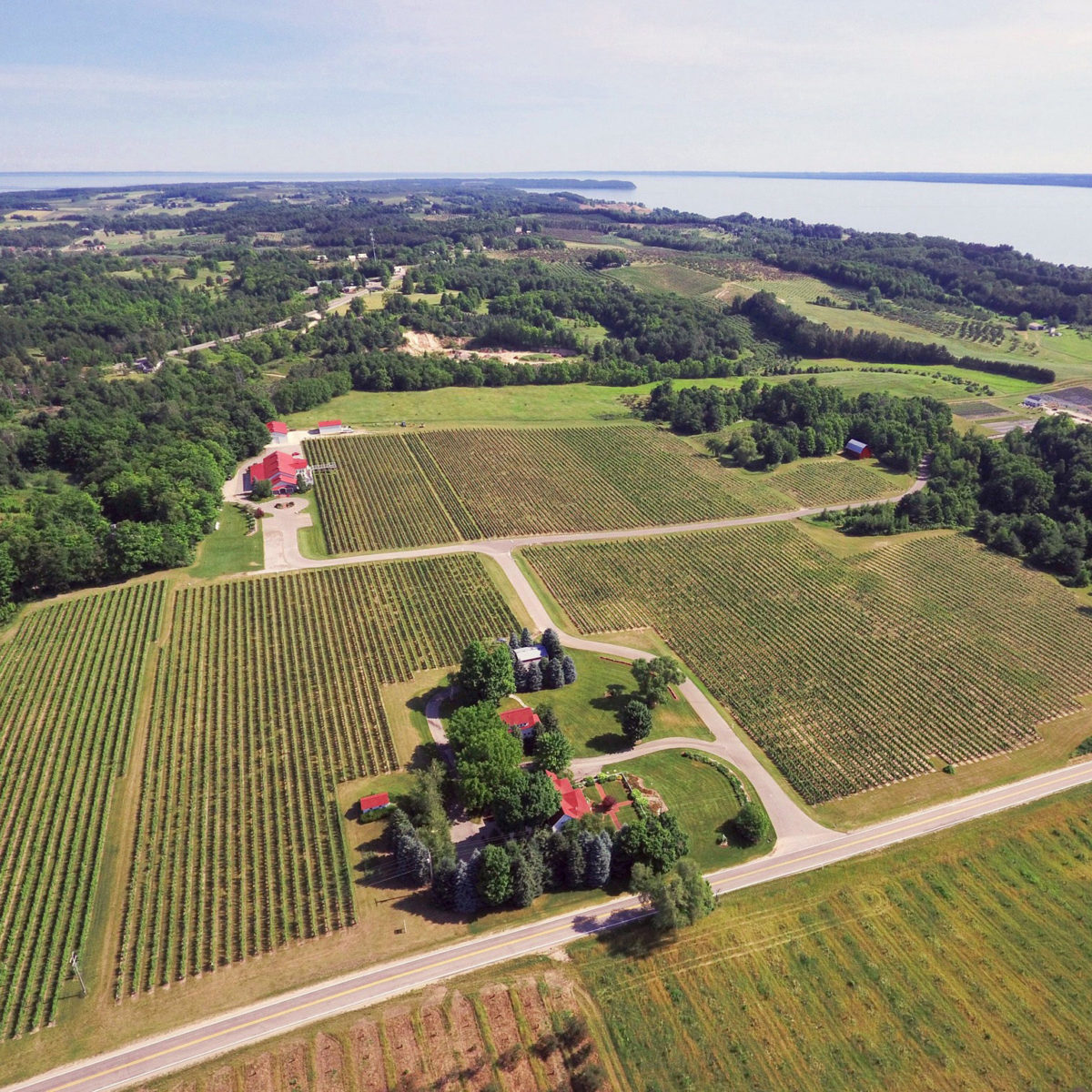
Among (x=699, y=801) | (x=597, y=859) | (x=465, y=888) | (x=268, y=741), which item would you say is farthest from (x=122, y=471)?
(x=699, y=801)

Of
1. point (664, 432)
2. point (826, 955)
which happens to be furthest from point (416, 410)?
point (826, 955)

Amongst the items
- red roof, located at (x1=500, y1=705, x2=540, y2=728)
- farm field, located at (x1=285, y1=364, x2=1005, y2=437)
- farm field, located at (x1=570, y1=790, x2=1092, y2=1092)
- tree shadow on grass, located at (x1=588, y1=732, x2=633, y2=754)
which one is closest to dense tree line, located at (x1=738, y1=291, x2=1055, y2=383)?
farm field, located at (x1=285, y1=364, x2=1005, y2=437)

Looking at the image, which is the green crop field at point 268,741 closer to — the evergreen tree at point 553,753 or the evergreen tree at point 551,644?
the evergreen tree at point 551,644

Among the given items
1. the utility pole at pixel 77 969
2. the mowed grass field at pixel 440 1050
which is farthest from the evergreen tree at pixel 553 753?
the utility pole at pixel 77 969

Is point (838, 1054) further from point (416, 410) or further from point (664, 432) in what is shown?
point (416, 410)

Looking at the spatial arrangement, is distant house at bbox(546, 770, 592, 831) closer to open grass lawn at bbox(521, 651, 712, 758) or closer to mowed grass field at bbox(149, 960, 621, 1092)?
open grass lawn at bbox(521, 651, 712, 758)

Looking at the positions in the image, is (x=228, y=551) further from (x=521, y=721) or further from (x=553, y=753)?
(x=553, y=753)

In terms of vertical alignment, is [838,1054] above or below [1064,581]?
below
